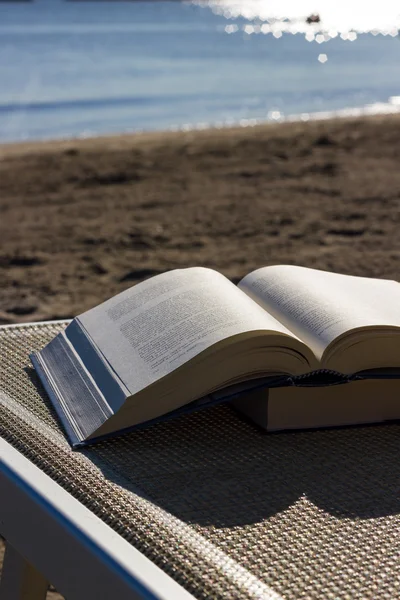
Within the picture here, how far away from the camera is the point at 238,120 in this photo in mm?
10445

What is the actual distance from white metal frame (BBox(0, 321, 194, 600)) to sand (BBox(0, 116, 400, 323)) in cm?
224

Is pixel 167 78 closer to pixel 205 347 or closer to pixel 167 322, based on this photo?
pixel 167 322

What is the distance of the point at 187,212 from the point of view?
4812mm

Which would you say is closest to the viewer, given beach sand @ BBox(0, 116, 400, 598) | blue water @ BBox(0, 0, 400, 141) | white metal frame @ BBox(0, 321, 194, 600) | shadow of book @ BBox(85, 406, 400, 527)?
white metal frame @ BBox(0, 321, 194, 600)

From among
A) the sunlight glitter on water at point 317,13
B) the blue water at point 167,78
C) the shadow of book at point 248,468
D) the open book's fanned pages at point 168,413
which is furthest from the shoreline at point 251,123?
the sunlight glitter on water at point 317,13

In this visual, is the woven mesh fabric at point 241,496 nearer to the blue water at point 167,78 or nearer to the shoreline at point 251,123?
the shoreline at point 251,123

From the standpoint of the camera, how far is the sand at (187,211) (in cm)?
379

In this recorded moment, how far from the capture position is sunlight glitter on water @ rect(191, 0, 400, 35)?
40.9 meters

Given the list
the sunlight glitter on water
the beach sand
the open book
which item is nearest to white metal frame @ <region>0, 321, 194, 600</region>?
the open book

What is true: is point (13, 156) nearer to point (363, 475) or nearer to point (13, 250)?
point (13, 250)

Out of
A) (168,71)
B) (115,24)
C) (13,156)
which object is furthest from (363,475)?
(115,24)

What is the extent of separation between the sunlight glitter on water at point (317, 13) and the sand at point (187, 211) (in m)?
30.2

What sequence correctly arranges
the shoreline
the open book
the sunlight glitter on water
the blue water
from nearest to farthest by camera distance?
the open book, the shoreline, the blue water, the sunlight glitter on water

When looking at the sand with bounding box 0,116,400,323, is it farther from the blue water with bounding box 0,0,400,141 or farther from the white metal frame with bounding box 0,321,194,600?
the blue water with bounding box 0,0,400,141
